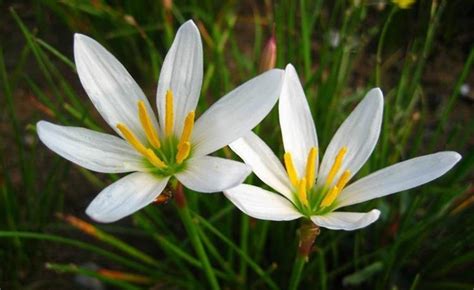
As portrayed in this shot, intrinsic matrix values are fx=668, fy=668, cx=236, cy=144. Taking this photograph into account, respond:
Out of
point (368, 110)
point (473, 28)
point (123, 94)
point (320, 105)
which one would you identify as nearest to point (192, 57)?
point (123, 94)

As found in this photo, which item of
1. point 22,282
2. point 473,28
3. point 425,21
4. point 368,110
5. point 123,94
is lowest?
point 22,282

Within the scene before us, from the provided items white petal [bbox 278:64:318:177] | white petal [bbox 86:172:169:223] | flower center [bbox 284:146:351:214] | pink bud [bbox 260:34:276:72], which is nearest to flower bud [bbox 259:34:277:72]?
pink bud [bbox 260:34:276:72]

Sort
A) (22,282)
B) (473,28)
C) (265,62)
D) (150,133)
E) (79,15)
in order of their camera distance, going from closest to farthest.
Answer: (150,133)
(265,62)
(22,282)
(79,15)
(473,28)

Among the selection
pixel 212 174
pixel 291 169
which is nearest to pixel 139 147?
pixel 212 174

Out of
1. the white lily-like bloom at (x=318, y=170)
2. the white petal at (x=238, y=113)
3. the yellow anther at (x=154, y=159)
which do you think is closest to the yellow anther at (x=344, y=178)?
the white lily-like bloom at (x=318, y=170)

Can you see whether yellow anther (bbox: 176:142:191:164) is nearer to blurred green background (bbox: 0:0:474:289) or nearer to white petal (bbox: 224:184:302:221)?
white petal (bbox: 224:184:302:221)

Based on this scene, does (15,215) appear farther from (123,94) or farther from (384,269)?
(384,269)
